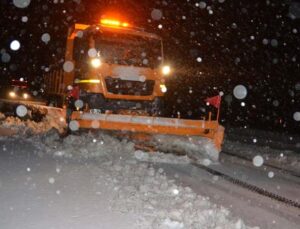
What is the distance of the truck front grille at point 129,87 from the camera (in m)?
11.7

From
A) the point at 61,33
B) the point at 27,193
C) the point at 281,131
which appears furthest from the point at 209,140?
the point at 281,131

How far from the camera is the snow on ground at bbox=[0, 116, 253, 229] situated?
5157mm

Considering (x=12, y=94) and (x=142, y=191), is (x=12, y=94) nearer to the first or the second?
(x=12, y=94)

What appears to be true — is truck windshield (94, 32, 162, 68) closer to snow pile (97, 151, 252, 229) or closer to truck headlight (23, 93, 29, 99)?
snow pile (97, 151, 252, 229)

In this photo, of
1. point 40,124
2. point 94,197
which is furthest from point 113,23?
point 94,197

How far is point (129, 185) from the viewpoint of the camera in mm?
6602

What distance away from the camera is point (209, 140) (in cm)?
1084

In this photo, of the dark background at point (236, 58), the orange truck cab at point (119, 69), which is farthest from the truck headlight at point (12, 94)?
the orange truck cab at point (119, 69)

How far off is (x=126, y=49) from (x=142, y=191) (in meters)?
6.38

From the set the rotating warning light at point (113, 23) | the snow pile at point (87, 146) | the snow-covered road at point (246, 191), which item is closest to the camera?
the snow-covered road at point (246, 191)

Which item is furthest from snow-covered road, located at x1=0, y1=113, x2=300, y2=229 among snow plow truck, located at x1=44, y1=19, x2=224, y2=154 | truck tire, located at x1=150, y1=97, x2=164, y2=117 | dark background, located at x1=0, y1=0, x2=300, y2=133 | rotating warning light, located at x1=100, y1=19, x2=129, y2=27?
dark background, located at x1=0, y1=0, x2=300, y2=133

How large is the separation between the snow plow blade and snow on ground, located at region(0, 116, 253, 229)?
38 centimetres

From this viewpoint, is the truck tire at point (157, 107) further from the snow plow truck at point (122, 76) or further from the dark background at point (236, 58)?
the dark background at point (236, 58)

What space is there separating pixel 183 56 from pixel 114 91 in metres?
14.4
